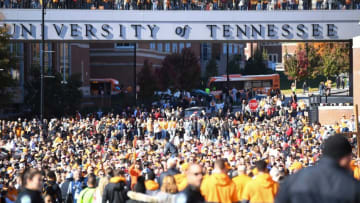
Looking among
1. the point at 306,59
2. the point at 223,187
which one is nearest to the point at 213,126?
the point at 223,187

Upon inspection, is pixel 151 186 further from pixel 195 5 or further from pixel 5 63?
pixel 195 5

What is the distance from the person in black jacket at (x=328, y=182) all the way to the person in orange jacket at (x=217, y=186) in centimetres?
458

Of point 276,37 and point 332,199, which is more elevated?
point 276,37

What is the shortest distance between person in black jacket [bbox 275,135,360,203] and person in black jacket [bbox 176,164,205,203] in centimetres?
290

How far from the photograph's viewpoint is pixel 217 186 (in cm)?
997

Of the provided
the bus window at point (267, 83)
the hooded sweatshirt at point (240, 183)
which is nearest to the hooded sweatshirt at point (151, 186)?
the hooded sweatshirt at point (240, 183)

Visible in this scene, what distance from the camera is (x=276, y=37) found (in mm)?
45500

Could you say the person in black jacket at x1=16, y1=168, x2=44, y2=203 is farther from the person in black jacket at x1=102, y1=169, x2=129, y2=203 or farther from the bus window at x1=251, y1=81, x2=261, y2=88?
the bus window at x1=251, y1=81, x2=261, y2=88

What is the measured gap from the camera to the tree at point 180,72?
2872 inches

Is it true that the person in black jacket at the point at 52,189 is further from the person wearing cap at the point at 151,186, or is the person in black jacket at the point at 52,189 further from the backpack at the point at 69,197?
the person wearing cap at the point at 151,186

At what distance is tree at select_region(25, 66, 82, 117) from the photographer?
46.4 m

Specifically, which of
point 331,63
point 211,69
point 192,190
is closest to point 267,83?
point 331,63

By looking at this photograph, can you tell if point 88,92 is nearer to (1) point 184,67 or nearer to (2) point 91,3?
(1) point 184,67

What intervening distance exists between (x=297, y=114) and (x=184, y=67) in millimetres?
35097
